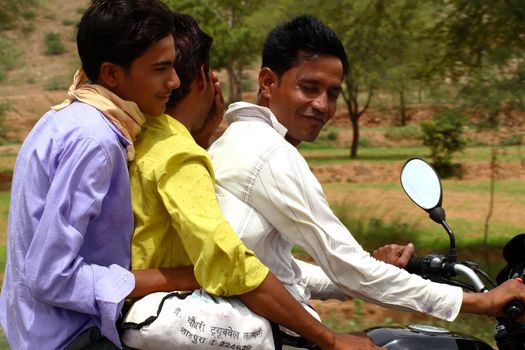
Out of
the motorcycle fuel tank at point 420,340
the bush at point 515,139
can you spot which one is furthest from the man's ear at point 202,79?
the bush at point 515,139

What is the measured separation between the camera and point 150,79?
2.14m

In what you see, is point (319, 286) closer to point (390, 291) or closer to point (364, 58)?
point (390, 291)

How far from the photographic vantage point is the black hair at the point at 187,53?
239cm

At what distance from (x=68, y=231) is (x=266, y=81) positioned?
961 mm

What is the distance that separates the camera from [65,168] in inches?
77.0

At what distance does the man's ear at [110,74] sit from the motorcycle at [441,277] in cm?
95

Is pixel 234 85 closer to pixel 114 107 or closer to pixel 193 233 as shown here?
pixel 114 107

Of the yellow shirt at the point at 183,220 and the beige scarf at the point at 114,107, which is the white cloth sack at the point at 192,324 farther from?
the beige scarf at the point at 114,107

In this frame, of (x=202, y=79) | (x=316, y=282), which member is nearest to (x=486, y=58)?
(x=316, y=282)

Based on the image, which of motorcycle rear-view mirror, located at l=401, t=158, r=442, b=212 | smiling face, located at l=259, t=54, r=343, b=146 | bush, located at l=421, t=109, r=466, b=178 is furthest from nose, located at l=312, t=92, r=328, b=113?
bush, located at l=421, t=109, r=466, b=178

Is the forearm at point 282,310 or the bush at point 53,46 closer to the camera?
the forearm at point 282,310

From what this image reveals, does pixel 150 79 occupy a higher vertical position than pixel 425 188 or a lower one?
higher

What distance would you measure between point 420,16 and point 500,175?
15.0 metres

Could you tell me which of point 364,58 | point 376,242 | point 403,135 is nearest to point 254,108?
point 376,242
